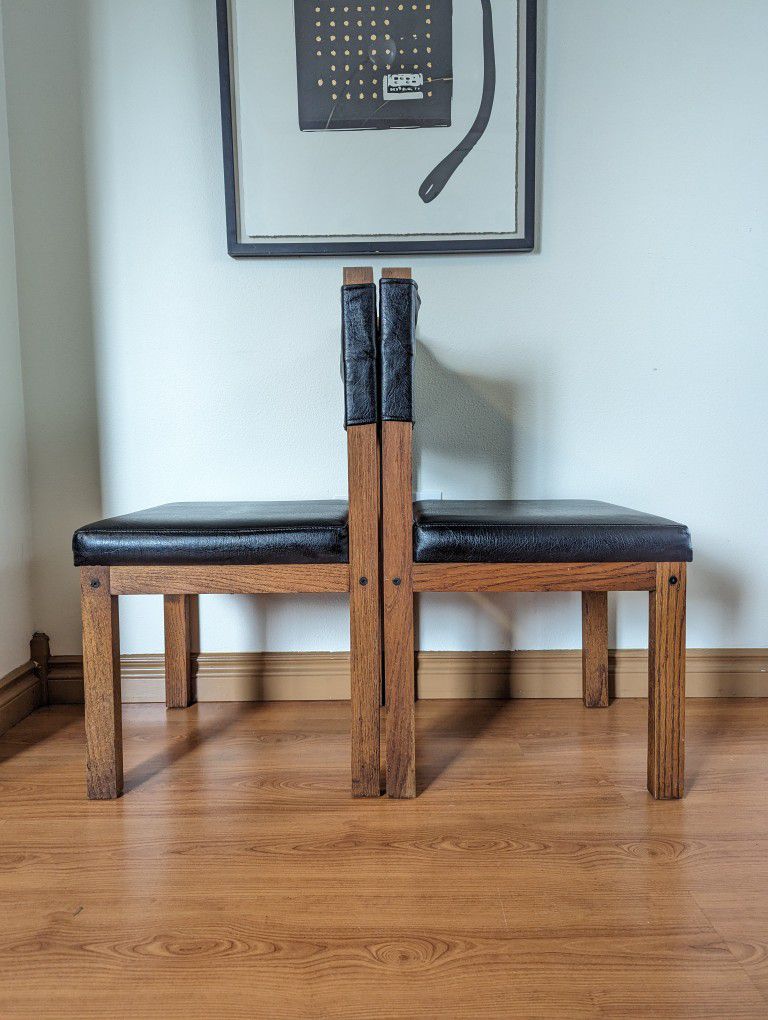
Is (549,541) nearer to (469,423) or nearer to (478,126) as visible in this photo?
(469,423)

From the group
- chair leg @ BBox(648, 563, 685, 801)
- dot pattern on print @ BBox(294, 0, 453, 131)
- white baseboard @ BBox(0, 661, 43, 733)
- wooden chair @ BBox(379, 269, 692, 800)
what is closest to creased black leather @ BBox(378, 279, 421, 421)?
wooden chair @ BBox(379, 269, 692, 800)

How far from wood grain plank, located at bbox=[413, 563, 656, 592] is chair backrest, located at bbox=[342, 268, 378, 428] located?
28 cm

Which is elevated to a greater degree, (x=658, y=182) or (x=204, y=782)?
(x=658, y=182)

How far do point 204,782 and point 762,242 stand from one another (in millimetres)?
1800

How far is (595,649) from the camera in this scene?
5.56 feet

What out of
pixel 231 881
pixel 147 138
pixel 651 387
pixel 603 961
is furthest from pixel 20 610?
pixel 651 387

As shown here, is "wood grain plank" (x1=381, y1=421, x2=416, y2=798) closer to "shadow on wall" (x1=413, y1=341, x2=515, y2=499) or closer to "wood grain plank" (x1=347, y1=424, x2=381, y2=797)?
"wood grain plank" (x1=347, y1=424, x2=381, y2=797)

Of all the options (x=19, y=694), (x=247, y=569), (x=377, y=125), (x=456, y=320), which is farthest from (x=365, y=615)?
(x=377, y=125)

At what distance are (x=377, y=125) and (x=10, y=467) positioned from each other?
4.02 feet

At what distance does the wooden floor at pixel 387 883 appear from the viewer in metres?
0.76

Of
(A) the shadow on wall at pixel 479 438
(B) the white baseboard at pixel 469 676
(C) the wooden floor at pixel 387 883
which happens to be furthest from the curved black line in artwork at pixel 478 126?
(C) the wooden floor at pixel 387 883

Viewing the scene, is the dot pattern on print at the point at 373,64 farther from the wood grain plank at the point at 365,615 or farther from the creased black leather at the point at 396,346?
the wood grain plank at the point at 365,615

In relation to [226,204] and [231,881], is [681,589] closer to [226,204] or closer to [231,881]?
[231,881]

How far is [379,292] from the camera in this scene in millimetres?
1137
